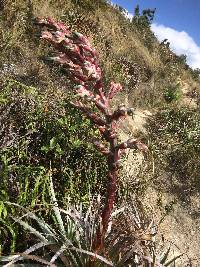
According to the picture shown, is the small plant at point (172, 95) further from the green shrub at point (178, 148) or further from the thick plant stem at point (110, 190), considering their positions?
the thick plant stem at point (110, 190)

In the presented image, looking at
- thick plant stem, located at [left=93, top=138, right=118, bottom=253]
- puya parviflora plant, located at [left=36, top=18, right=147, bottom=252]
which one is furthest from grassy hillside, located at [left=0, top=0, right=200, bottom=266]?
thick plant stem, located at [left=93, top=138, right=118, bottom=253]

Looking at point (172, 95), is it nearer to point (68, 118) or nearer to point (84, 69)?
point (68, 118)

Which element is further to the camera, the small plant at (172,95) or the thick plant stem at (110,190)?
the small plant at (172,95)

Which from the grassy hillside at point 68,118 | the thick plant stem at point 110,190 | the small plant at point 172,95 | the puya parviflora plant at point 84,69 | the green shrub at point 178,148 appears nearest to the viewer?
the puya parviflora plant at point 84,69

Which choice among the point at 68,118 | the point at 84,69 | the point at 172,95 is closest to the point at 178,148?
the point at 68,118

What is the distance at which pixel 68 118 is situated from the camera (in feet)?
19.9

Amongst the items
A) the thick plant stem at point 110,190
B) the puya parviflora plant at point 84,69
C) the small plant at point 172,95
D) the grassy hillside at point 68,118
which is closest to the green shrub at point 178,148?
the grassy hillside at point 68,118

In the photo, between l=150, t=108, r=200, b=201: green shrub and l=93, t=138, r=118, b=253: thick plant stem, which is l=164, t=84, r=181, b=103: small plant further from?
l=93, t=138, r=118, b=253: thick plant stem

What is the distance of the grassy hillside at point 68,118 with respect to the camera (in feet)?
15.8

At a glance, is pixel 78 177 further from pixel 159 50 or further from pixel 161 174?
pixel 159 50

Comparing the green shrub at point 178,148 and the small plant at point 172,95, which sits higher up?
the small plant at point 172,95

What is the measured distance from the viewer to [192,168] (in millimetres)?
8016

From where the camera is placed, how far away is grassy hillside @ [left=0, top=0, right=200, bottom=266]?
15.8 feet

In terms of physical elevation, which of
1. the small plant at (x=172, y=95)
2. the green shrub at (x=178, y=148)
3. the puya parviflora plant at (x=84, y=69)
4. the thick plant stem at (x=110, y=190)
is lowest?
the thick plant stem at (x=110, y=190)
